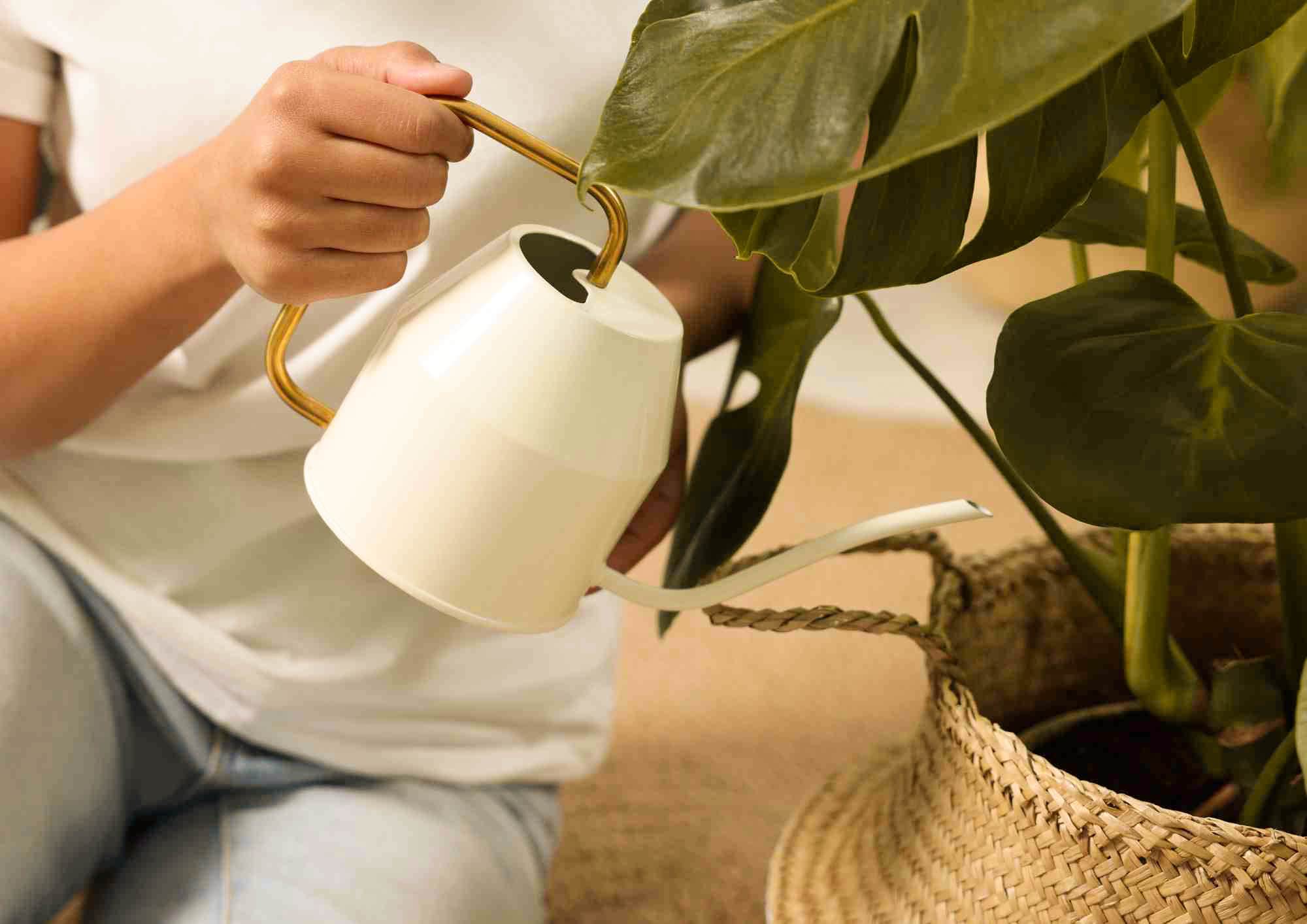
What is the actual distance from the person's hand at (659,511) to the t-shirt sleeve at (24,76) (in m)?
0.34

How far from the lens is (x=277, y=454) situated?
613 millimetres

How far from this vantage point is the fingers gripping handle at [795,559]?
40cm

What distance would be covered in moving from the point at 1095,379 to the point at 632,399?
140 millimetres

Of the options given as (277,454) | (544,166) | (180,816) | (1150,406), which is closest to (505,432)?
(544,166)

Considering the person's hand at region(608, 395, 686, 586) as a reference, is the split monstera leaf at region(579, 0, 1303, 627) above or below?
above

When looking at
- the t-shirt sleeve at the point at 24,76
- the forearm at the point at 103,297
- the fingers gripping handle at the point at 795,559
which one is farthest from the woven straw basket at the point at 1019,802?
the t-shirt sleeve at the point at 24,76

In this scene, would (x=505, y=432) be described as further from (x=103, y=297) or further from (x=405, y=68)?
(x=103, y=297)

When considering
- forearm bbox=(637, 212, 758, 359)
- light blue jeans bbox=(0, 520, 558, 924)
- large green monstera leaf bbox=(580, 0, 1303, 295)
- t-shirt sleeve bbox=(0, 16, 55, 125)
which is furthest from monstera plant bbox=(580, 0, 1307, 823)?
t-shirt sleeve bbox=(0, 16, 55, 125)

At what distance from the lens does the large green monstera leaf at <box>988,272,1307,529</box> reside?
34 cm

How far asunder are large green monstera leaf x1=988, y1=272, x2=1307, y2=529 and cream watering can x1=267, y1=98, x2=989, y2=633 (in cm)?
5

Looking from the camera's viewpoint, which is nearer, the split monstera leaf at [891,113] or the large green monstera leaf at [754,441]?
the split monstera leaf at [891,113]

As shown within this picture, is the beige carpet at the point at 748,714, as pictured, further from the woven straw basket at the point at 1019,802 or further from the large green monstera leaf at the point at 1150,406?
the large green monstera leaf at the point at 1150,406

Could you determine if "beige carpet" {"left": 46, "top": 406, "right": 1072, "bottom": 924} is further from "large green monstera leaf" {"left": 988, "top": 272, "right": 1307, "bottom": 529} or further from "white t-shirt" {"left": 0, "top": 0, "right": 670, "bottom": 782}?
"large green monstera leaf" {"left": 988, "top": 272, "right": 1307, "bottom": 529}

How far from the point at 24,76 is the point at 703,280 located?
0.34 m
